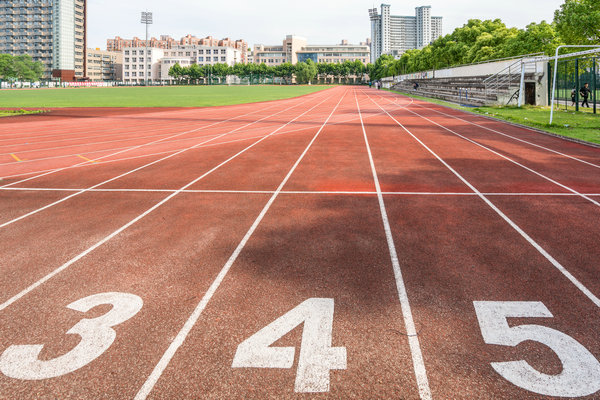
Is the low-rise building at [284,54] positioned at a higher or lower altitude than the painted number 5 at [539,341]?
higher

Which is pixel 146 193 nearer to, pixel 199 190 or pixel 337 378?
pixel 199 190

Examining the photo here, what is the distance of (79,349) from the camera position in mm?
3482

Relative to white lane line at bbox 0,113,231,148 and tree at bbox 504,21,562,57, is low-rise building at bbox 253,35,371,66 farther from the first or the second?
white lane line at bbox 0,113,231,148

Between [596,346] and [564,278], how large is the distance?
143 centimetres

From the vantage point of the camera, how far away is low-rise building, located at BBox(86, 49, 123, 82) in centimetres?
16462

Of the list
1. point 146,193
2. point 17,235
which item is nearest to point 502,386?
point 17,235

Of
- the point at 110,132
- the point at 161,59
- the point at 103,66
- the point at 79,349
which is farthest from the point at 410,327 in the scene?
the point at 103,66

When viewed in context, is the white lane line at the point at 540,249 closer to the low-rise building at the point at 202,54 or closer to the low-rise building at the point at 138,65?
the low-rise building at the point at 138,65

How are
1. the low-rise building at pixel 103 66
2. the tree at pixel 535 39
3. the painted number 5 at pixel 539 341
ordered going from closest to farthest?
the painted number 5 at pixel 539 341 → the tree at pixel 535 39 → the low-rise building at pixel 103 66

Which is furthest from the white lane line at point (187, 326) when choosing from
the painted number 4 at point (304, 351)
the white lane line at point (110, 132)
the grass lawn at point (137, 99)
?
the grass lawn at point (137, 99)

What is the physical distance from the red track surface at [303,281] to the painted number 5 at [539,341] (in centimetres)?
2

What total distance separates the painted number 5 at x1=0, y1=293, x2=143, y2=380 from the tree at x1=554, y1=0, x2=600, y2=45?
34905mm

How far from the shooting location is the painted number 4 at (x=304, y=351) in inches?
123

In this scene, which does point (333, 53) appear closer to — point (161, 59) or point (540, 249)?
point (161, 59)
